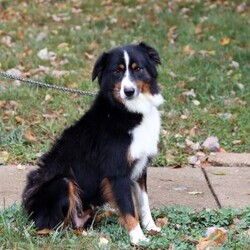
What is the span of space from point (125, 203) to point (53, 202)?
54cm

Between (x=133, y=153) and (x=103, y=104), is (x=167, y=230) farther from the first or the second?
(x=103, y=104)

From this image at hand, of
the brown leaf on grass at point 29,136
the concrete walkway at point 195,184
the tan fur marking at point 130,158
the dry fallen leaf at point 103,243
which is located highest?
the tan fur marking at point 130,158

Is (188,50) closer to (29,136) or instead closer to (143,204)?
(29,136)

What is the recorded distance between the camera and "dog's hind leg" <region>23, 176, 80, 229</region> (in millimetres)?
4281

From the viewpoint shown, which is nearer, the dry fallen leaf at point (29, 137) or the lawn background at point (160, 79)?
the lawn background at point (160, 79)

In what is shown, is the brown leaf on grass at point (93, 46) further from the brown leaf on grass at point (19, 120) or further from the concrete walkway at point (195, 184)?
the concrete walkway at point (195, 184)

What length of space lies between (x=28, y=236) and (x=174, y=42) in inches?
252

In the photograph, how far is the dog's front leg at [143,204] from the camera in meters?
4.48

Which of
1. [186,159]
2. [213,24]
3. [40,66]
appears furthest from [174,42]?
[186,159]

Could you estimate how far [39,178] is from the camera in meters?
4.45

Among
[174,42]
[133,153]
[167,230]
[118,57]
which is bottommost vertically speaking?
[174,42]

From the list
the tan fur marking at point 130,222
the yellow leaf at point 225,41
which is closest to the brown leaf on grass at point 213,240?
the tan fur marking at point 130,222

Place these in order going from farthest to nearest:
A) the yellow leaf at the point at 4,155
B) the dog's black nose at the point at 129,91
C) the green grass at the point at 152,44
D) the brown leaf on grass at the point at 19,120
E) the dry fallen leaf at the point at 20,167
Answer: the brown leaf on grass at the point at 19,120, the green grass at the point at 152,44, the yellow leaf at the point at 4,155, the dry fallen leaf at the point at 20,167, the dog's black nose at the point at 129,91

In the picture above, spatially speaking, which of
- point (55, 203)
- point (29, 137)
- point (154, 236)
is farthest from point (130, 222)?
point (29, 137)
